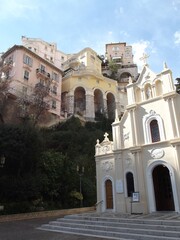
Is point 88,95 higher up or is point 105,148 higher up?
point 88,95

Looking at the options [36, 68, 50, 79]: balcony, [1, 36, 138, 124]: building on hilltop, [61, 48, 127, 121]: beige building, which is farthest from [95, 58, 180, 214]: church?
[36, 68, 50, 79]: balcony

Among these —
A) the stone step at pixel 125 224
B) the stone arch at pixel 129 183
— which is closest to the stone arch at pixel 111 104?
the stone arch at pixel 129 183

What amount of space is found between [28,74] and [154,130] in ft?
87.0

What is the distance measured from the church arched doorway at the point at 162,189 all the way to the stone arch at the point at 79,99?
2934 centimetres

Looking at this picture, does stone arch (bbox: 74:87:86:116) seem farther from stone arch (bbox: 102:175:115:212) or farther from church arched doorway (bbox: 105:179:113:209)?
church arched doorway (bbox: 105:179:113:209)

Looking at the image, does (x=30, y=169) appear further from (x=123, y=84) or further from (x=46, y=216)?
(x=123, y=84)

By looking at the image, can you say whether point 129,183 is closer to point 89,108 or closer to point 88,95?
point 89,108

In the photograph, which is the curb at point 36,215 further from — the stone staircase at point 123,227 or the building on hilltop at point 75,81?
the building on hilltop at point 75,81

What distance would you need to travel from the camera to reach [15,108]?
29.6 m

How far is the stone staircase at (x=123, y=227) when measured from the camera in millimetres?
9188

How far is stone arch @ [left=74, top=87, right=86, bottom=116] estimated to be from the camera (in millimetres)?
44134

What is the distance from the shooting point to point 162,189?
14.8m

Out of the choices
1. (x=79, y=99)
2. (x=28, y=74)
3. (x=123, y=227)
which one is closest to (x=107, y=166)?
(x=123, y=227)

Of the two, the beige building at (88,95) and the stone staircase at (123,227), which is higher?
the beige building at (88,95)
